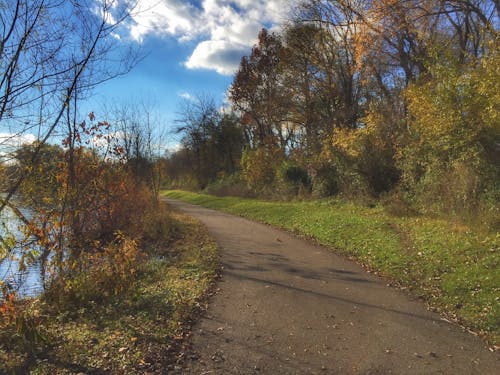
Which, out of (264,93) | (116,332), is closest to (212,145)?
(264,93)

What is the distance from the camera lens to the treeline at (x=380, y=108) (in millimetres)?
10758

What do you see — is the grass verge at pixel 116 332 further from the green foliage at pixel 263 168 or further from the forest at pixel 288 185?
the green foliage at pixel 263 168

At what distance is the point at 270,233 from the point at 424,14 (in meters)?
10.7

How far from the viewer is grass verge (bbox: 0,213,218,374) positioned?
14.8ft

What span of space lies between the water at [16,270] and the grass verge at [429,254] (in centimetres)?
679

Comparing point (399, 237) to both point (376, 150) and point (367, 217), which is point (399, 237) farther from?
point (376, 150)

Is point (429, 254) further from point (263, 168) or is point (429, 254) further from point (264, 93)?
point (264, 93)

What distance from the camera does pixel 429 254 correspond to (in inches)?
346

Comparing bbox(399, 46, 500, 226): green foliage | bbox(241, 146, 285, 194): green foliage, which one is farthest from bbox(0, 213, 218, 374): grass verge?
bbox(241, 146, 285, 194): green foliage

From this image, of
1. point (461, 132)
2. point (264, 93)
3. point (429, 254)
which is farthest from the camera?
point (264, 93)

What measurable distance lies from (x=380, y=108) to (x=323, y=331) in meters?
15.9

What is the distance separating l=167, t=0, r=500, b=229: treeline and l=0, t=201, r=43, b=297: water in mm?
10279

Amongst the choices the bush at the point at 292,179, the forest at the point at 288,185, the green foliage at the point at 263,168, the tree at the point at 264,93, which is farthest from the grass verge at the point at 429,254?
the tree at the point at 264,93

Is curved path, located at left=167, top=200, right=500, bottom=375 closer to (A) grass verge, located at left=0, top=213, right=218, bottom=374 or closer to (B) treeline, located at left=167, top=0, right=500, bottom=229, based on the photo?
(A) grass verge, located at left=0, top=213, right=218, bottom=374
